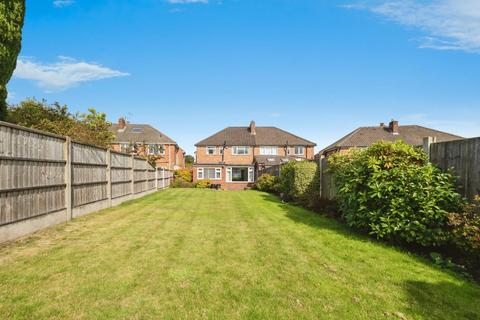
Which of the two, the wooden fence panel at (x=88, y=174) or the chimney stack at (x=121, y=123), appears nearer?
the wooden fence panel at (x=88, y=174)

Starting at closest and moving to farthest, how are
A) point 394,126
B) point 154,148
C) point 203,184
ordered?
point 154,148 < point 203,184 < point 394,126

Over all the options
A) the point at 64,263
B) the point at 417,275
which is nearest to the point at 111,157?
the point at 64,263

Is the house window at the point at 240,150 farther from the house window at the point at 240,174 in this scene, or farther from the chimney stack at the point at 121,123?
the chimney stack at the point at 121,123

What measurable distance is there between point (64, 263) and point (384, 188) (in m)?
6.45

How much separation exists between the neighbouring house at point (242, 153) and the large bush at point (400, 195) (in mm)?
30581

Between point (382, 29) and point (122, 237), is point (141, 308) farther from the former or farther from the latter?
point (382, 29)

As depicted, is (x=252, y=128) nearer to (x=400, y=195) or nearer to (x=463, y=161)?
(x=400, y=195)

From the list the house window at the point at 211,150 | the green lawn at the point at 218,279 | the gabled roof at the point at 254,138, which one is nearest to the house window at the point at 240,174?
the house window at the point at 211,150

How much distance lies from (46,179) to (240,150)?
114 ft

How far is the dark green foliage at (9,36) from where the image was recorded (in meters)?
9.21

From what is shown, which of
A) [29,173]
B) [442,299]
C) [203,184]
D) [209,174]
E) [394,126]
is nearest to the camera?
[442,299]

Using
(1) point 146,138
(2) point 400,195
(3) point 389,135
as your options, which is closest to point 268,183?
(2) point 400,195

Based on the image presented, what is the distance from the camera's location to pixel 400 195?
19.4ft

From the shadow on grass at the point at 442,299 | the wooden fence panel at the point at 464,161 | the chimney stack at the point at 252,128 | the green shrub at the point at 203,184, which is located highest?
the chimney stack at the point at 252,128
